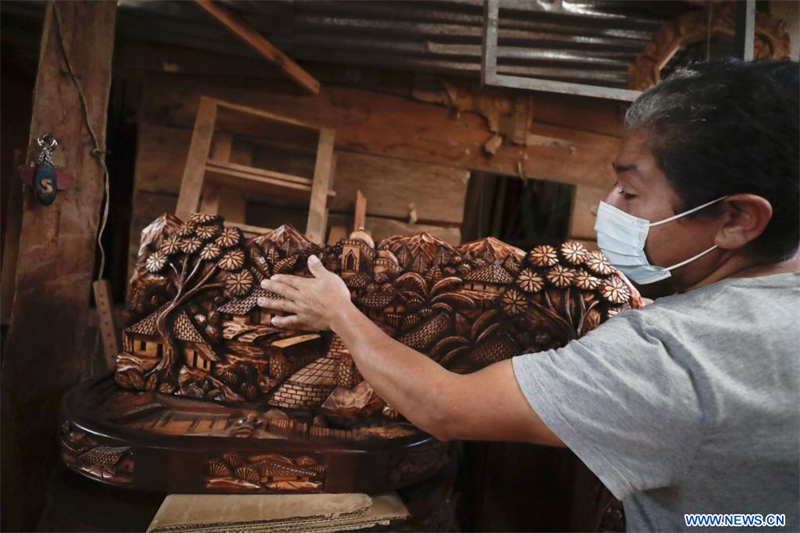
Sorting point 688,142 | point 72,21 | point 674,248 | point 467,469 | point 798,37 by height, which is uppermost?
point 798,37

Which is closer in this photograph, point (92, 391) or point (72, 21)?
point (92, 391)

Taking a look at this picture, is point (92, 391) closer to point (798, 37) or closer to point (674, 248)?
point (674, 248)

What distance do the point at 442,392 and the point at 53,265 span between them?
1714 millimetres

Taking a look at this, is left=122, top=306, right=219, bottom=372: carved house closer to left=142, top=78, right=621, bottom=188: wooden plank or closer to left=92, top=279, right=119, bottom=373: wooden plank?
left=92, top=279, right=119, bottom=373: wooden plank

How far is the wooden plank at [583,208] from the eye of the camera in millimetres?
2926

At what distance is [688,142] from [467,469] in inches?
77.7

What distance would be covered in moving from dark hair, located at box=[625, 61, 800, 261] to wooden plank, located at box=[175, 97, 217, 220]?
1842mm

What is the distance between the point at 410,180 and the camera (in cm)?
279

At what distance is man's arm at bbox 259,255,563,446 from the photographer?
0.90m

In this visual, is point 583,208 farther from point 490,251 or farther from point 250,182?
point 250,182

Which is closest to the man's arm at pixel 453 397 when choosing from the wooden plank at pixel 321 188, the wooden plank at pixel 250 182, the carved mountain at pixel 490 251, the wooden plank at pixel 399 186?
the carved mountain at pixel 490 251

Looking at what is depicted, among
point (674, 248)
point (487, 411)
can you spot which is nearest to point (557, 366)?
point (487, 411)

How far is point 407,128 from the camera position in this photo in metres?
2.77

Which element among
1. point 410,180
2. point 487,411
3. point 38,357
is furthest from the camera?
point 410,180
